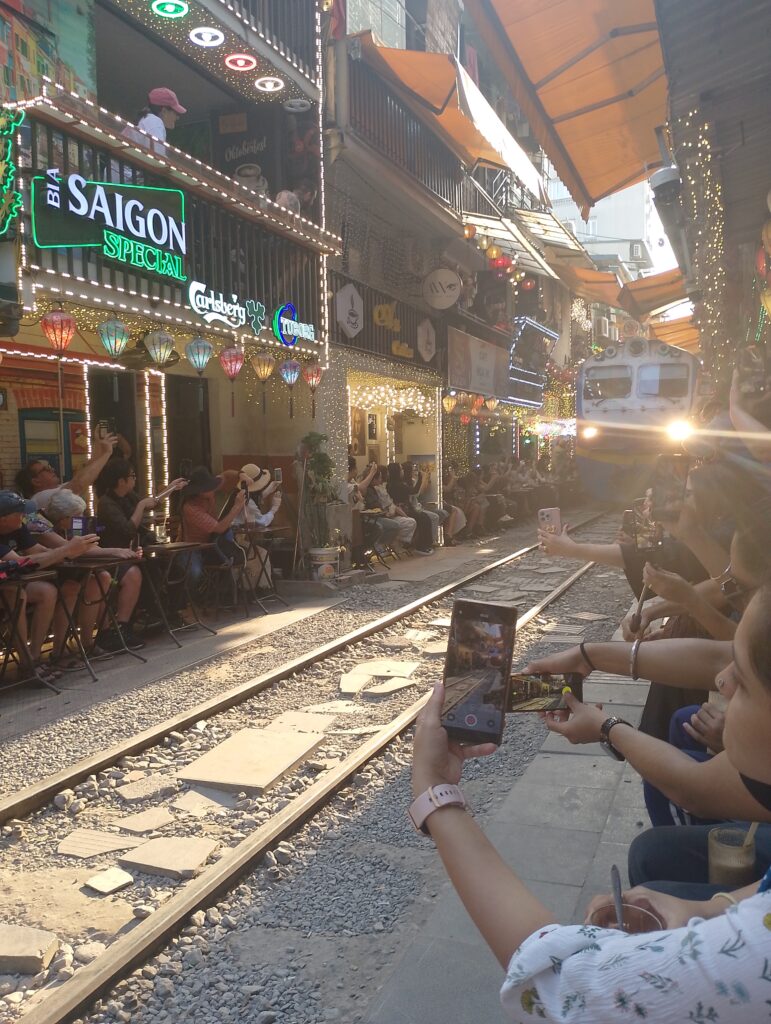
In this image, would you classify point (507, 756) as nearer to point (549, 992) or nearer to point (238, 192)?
point (549, 992)

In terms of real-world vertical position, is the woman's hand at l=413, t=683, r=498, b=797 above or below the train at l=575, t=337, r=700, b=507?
below

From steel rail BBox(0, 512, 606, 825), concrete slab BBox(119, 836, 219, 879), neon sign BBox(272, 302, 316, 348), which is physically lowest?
concrete slab BBox(119, 836, 219, 879)

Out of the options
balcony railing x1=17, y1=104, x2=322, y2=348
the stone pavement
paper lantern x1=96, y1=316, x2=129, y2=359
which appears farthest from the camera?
paper lantern x1=96, y1=316, x2=129, y2=359

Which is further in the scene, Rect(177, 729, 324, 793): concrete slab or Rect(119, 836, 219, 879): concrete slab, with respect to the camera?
Rect(177, 729, 324, 793): concrete slab

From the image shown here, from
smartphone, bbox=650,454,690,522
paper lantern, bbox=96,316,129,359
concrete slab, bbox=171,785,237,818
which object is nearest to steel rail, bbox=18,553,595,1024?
concrete slab, bbox=171,785,237,818

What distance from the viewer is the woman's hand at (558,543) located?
4066 mm

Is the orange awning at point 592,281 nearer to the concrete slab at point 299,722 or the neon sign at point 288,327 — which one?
the neon sign at point 288,327

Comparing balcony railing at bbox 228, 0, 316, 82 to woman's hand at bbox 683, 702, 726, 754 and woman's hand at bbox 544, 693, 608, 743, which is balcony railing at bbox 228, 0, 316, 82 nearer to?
woman's hand at bbox 683, 702, 726, 754

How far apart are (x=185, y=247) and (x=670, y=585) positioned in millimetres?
8787

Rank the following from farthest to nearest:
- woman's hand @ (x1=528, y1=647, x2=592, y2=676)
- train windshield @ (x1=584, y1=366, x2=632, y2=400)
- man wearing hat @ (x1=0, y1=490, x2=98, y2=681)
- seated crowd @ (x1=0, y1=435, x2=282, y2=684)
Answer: train windshield @ (x1=584, y1=366, x2=632, y2=400)
seated crowd @ (x1=0, y1=435, x2=282, y2=684)
man wearing hat @ (x1=0, y1=490, x2=98, y2=681)
woman's hand @ (x1=528, y1=647, x2=592, y2=676)

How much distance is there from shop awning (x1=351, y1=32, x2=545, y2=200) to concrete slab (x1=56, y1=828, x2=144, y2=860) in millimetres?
11715

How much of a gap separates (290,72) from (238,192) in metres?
2.50

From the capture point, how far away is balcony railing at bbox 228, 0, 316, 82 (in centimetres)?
1183

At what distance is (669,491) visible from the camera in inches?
136
